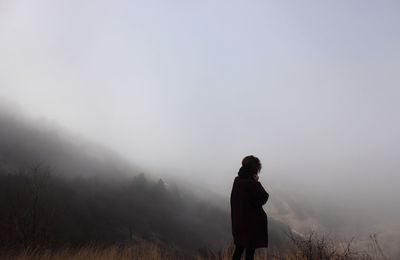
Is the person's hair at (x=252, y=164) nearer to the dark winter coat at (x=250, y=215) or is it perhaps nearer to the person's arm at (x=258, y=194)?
the dark winter coat at (x=250, y=215)

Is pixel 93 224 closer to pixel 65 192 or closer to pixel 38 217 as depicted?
pixel 65 192

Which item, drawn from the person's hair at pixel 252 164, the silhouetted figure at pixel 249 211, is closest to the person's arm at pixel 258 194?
the silhouetted figure at pixel 249 211

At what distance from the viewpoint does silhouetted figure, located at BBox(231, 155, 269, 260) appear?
23.2 ft

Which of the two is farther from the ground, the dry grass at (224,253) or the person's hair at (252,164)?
the person's hair at (252,164)

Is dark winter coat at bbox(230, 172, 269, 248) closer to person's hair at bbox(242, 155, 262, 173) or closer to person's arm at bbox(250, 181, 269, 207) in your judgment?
person's arm at bbox(250, 181, 269, 207)

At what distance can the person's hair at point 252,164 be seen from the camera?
7234 mm

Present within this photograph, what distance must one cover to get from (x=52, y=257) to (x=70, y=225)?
430 ft

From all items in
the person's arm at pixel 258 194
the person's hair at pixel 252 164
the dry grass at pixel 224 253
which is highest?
the person's hair at pixel 252 164

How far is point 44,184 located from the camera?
77.0ft

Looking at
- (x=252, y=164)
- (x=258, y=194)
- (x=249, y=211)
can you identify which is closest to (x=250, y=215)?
(x=249, y=211)

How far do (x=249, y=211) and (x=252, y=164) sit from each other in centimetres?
76

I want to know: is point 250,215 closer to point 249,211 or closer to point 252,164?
point 249,211

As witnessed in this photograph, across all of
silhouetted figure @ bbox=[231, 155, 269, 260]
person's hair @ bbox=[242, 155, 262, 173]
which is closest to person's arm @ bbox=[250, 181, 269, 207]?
silhouetted figure @ bbox=[231, 155, 269, 260]

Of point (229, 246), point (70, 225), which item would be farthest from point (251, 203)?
point (70, 225)
